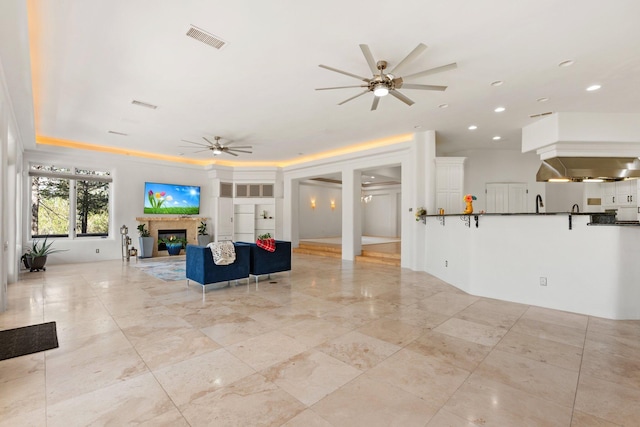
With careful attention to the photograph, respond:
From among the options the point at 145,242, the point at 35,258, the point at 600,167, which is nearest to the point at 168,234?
the point at 145,242

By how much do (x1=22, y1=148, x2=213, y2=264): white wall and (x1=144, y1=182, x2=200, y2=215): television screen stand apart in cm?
21

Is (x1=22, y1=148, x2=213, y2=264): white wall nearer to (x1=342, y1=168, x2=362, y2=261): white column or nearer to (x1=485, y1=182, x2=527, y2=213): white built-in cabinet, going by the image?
(x1=342, y1=168, x2=362, y2=261): white column

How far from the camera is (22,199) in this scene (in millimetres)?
7352

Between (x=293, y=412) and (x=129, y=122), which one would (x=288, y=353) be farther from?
(x=129, y=122)

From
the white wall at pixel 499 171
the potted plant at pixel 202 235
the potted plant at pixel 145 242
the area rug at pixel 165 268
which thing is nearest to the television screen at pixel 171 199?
the potted plant at pixel 202 235

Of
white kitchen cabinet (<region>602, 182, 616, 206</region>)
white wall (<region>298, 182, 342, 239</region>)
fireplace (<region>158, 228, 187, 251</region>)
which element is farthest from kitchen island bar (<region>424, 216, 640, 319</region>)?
white wall (<region>298, 182, 342, 239</region>)

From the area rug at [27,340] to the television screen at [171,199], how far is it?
6403mm

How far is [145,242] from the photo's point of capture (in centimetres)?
905

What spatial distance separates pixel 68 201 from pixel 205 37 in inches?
301

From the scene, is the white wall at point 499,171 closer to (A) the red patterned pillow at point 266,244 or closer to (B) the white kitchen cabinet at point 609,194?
(B) the white kitchen cabinet at point 609,194

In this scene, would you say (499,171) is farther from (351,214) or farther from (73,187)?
(73,187)

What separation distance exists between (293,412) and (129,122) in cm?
658

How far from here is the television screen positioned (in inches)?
368

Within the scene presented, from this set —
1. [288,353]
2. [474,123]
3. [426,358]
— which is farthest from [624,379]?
[474,123]
